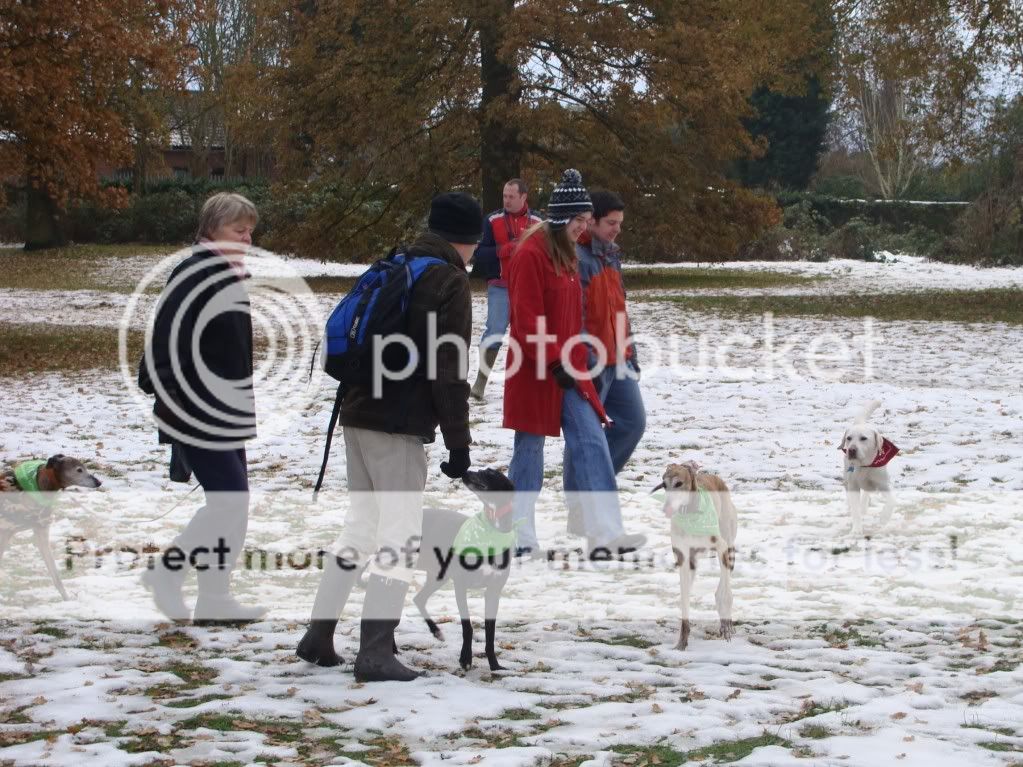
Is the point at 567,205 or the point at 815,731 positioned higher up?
the point at 567,205

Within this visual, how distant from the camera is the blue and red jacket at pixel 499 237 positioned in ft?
38.2

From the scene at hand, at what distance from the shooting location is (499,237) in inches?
467

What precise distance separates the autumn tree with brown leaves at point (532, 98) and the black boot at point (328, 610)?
2342cm

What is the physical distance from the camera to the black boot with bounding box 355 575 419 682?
5.25 m

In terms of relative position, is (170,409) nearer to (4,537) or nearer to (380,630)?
(380,630)

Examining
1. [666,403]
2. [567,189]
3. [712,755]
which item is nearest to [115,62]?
[666,403]

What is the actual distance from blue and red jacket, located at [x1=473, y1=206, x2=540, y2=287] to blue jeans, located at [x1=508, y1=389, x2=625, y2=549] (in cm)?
425

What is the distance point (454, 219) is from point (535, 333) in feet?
5.29

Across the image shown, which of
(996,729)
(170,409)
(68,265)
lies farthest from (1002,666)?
(68,265)

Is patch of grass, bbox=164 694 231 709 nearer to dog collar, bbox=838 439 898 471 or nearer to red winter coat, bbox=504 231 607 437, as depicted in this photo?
red winter coat, bbox=504 231 607 437

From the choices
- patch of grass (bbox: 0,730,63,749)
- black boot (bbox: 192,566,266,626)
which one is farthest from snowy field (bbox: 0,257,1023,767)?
black boot (bbox: 192,566,266,626)

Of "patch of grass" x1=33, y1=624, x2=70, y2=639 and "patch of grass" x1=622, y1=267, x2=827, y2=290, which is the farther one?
"patch of grass" x1=622, y1=267, x2=827, y2=290

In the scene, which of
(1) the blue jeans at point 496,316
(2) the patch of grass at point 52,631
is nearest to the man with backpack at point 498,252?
(1) the blue jeans at point 496,316

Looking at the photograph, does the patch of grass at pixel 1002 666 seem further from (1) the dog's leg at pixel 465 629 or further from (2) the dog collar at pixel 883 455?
(2) the dog collar at pixel 883 455
